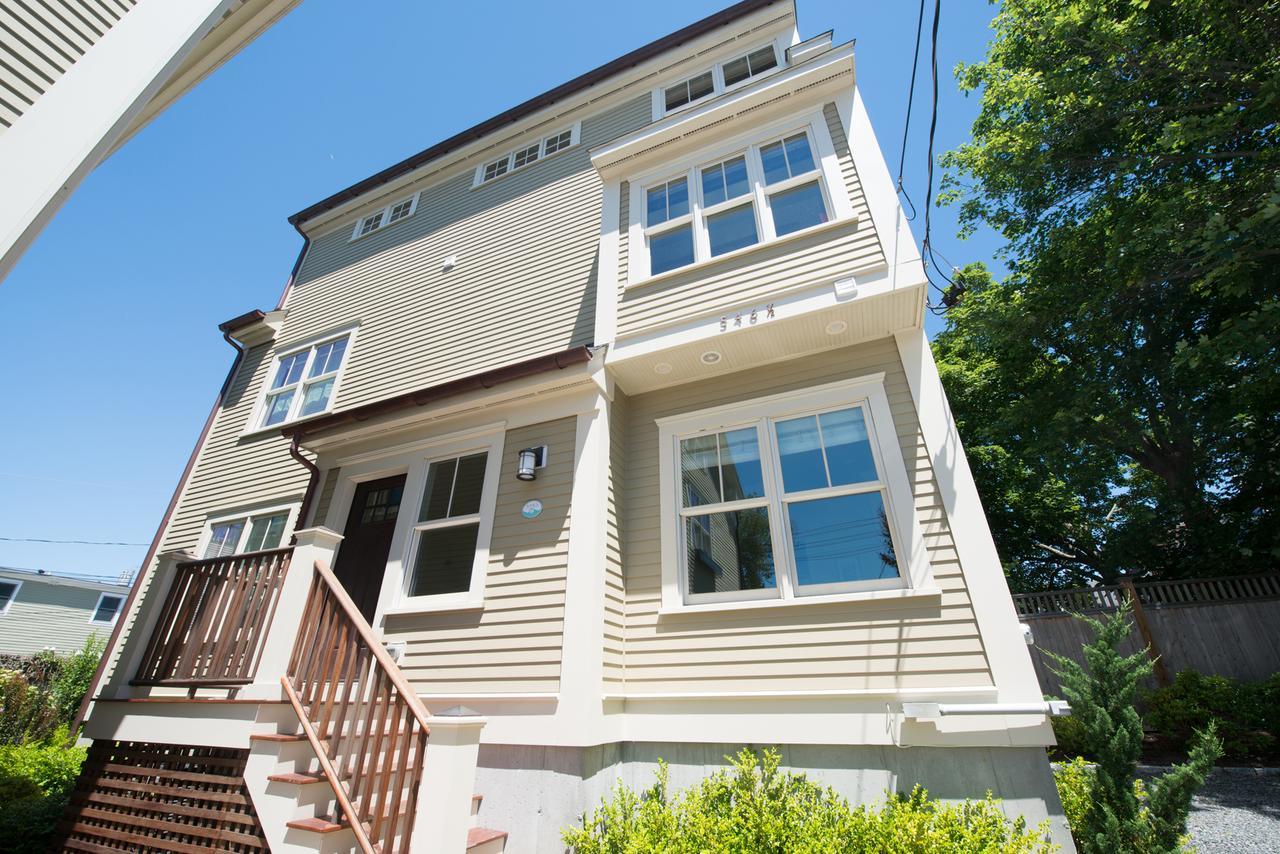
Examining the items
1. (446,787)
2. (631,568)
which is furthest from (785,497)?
(446,787)

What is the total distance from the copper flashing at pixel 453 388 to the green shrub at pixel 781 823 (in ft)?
12.4

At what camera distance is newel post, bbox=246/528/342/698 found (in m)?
3.63

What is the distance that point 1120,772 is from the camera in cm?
349

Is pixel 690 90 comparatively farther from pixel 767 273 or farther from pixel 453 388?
pixel 453 388

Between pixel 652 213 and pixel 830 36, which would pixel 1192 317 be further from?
pixel 652 213

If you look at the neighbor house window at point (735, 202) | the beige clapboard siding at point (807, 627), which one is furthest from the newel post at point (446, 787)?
the neighbor house window at point (735, 202)

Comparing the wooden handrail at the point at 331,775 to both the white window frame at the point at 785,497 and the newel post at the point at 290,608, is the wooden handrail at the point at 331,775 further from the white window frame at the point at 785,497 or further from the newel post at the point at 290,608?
the white window frame at the point at 785,497

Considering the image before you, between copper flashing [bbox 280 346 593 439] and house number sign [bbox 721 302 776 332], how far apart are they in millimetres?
1411

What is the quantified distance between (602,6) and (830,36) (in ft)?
15.8

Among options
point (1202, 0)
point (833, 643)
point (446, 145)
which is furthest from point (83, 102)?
point (1202, 0)

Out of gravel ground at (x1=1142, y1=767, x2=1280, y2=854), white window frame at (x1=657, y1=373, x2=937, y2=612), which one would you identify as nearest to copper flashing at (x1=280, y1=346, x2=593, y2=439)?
white window frame at (x1=657, y1=373, x2=937, y2=612)

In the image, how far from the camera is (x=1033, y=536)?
17641 millimetres

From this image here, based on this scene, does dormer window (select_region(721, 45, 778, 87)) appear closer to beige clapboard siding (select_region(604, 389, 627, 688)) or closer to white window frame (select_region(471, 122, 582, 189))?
white window frame (select_region(471, 122, 582, 189))

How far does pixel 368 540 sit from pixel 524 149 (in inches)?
313
